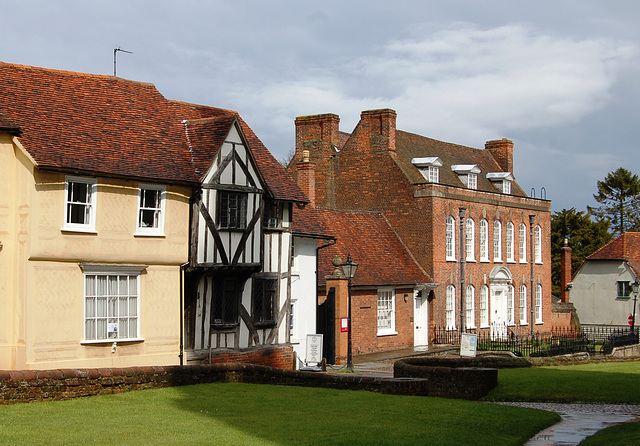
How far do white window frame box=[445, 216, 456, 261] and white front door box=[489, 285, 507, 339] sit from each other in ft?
15.2

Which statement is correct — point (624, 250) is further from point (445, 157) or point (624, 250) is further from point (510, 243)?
point (445, 157)

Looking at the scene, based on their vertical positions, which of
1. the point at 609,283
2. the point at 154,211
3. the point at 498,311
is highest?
the point at 154,211

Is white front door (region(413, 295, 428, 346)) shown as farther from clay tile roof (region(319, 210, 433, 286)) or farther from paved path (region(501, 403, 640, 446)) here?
paved path (region(501, 403, 640, 446))

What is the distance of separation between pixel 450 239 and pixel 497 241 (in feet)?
16.7

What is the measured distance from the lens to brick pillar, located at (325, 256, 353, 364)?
34.4 metres

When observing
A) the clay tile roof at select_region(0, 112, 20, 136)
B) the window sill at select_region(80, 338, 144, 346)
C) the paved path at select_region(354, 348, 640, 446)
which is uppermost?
the clay tile roof at select_region(0, 112, 20, 136)

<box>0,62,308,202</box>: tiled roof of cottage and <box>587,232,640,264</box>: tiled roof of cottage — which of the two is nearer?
<box>0,62,308,202</box>: tiled roof of cottage

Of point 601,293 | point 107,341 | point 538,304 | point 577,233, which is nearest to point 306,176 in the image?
point 107,341

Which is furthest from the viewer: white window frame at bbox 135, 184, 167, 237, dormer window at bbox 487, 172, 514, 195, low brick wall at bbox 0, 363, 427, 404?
dormer window at bbox 487, 172, 514, 195

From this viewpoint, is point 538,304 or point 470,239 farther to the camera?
point 538,304

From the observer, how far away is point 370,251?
41562 millimetres

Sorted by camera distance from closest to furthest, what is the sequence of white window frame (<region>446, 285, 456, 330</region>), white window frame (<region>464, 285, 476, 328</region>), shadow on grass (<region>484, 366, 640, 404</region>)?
1. shadow on grass (<region>484, 366, 640, 404</region>)
2. white window frame (<region>446, 285, 456, 330</region>)
3. white window frame (<region>464, 285, 476, 328</region>)

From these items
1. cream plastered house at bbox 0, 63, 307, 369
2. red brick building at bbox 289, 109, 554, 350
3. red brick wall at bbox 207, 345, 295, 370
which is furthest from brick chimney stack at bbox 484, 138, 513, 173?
red brick wall at bbox 207, 345, 295, 370

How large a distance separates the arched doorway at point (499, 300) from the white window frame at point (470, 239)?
2.16m
